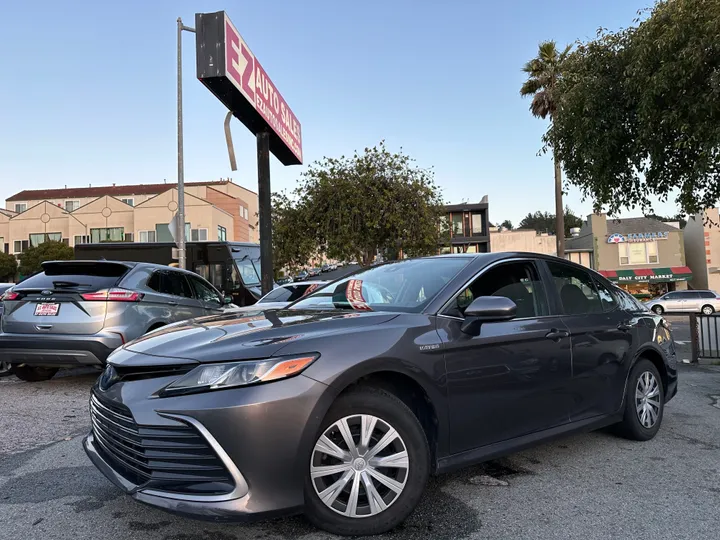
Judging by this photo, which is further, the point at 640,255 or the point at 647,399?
the point at 640,255

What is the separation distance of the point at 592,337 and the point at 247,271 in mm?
13604

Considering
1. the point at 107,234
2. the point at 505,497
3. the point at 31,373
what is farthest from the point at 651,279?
the point at 107,234

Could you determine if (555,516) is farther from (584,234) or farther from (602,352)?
(584,234)


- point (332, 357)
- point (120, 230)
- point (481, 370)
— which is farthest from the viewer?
point (120, 230)

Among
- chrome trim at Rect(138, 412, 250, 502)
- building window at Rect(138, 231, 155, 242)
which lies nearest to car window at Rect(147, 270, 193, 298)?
chrome trim at Rect(138, 412, 250, 502)

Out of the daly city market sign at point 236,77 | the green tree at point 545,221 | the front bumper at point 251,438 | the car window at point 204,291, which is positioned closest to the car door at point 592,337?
the front bumper at point 251,438

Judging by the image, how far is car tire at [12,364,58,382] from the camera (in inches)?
286

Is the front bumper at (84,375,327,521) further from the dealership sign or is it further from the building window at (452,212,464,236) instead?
the dealership sign

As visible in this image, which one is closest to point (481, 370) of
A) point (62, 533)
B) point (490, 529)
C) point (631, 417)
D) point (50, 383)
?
point (490, 529)

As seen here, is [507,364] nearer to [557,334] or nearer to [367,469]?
[557,334]

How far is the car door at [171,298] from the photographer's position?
7.00 m

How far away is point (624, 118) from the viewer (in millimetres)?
10398

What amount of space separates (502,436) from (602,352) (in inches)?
50.5

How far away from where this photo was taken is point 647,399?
452 cm
